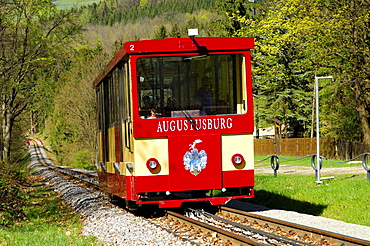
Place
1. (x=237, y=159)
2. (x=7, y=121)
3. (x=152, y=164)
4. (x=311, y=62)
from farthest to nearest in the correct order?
(x=311, y=62) → (x=7, y=121) → (x=237, y=159) → (x=152, y=164)

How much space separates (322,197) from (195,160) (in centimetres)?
538

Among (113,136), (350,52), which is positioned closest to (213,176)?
(113,136)

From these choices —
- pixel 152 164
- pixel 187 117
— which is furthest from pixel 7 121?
pixel 187 117

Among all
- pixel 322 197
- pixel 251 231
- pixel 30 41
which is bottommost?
pixel 322 197

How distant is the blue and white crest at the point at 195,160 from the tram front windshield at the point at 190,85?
69 centimetres

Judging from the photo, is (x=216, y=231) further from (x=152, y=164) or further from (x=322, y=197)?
(x=322, y=197)

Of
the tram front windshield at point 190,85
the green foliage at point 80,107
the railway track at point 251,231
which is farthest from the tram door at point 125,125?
the green foliage at point 80,107

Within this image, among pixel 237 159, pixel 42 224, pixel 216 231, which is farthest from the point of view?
pixel 42 224

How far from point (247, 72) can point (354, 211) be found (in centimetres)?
425

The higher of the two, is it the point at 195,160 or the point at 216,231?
the point at 195,160

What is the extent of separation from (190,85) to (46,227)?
4.51m

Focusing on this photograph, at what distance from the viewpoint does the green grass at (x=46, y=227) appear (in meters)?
10.1

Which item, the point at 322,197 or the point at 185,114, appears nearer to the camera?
the point at 185,114

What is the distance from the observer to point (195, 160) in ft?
37.0
